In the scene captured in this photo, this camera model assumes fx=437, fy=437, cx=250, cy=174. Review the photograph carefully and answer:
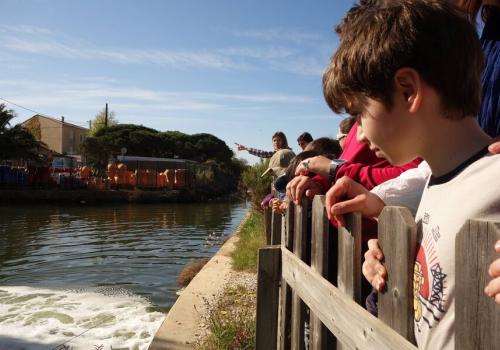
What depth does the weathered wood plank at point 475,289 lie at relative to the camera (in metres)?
0.75

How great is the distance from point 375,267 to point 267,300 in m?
1.27

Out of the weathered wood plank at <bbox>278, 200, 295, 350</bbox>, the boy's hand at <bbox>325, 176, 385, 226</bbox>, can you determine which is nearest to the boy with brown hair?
the boy's hand at <bbox>325, 176, 385, 226</bbox>

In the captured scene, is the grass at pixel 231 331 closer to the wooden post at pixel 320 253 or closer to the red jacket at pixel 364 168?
the wooden post at pixel 320 253

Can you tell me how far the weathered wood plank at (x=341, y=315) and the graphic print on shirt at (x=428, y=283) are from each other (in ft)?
0.34

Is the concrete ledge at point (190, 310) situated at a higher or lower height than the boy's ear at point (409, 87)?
Result: lower

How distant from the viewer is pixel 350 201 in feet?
4.56

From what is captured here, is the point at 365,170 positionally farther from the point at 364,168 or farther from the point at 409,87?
the point at 409,87

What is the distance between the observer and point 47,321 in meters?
6.04

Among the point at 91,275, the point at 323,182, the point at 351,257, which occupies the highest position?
the point at 323,182

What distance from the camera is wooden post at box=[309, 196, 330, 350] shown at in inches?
68.1

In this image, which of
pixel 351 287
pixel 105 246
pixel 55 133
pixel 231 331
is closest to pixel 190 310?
pixel 231 331

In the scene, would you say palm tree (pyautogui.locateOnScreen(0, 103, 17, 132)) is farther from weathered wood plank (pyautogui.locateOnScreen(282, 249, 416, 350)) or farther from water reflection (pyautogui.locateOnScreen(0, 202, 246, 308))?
weathered wood plank (pyautogui.locateOnScreen(282, 249, 416, 350))

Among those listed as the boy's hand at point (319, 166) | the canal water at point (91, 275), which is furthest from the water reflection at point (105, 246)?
the boy's hand at point (319, 166)

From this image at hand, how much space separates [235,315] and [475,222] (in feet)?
11.9
